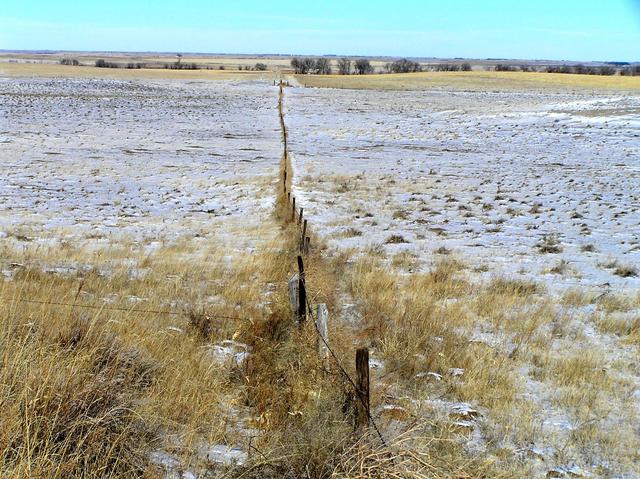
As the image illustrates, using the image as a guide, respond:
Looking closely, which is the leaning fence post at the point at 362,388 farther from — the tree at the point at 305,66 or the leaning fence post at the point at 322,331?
the tree at the point at 305,66

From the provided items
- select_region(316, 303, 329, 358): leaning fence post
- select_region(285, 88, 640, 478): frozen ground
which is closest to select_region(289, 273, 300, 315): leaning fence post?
select_region(316, 303, 329, 358): leaning fence post

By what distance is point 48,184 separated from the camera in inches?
696

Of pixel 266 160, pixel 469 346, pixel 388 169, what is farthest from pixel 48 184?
pixel 469 346

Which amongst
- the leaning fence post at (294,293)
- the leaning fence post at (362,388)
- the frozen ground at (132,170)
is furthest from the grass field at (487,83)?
the leaning fence post at (362,388)

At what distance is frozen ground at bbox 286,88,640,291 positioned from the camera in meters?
10.7

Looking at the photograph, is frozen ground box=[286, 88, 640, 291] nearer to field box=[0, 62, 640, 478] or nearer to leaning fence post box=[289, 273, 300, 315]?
field box=[0, 62, 640, 478]

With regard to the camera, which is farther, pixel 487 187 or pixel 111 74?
pixel 111 74

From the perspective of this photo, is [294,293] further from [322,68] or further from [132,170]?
[322,68]

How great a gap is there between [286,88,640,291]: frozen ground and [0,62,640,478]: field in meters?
0.11

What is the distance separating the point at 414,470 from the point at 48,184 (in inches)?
681

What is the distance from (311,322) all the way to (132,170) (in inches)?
652

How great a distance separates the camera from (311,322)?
570 centimetres

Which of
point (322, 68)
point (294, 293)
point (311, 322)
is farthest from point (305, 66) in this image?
point (311, 322)

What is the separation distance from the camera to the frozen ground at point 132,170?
42.1 ft
